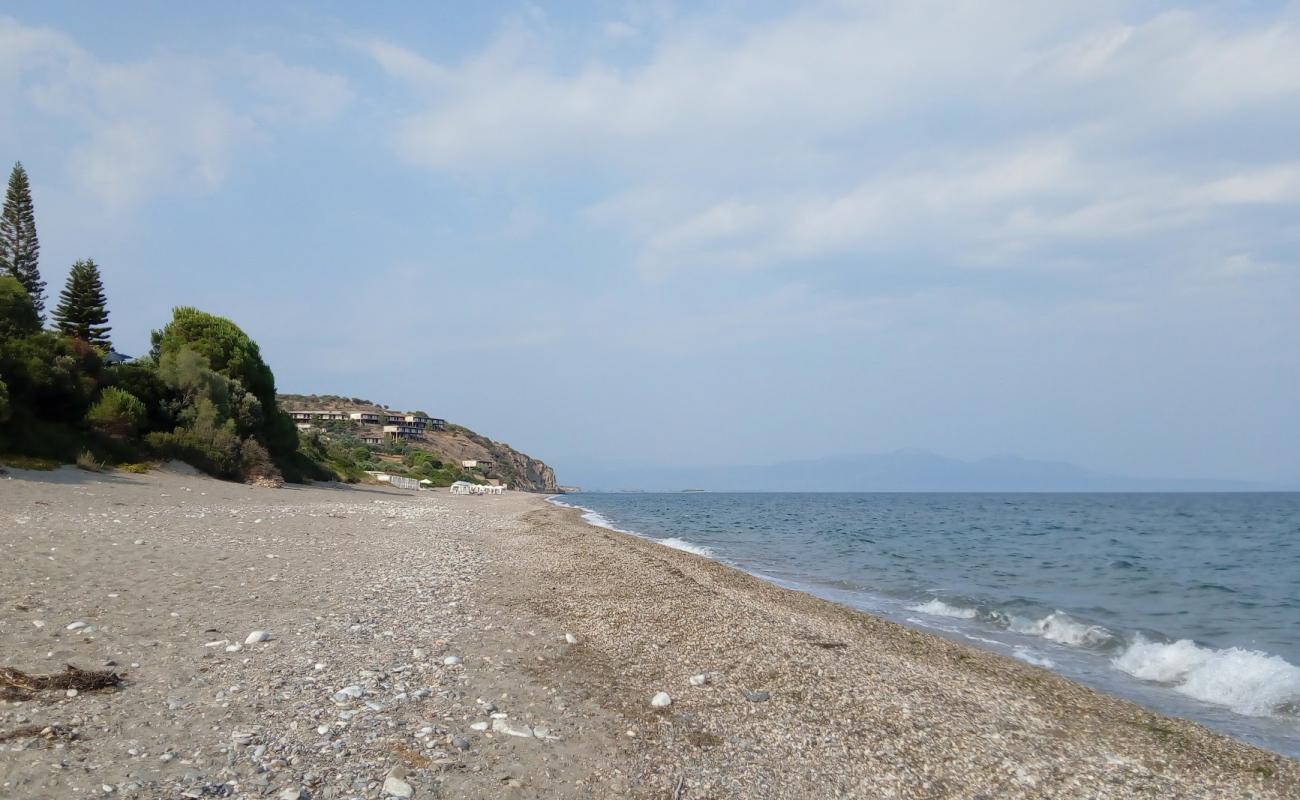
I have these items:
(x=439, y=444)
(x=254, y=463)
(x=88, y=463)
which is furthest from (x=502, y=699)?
(x=439, y=444)

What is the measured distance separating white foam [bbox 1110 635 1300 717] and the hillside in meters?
82.8

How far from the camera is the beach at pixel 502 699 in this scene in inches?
204

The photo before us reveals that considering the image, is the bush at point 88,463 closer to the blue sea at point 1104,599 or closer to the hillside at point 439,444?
the blue sea at point 1104,599

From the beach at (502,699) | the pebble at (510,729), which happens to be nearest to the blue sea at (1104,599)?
the beach at (502,699)

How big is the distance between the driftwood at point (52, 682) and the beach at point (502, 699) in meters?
0.12

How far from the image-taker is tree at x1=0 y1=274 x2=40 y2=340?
26312 mm

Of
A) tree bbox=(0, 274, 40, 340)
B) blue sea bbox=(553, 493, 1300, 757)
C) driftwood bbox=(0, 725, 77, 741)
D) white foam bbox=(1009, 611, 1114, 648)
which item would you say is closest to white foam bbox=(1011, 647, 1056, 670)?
blue sea bbox=(553, 493, 1300, 757)

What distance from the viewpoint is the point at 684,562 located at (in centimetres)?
2033

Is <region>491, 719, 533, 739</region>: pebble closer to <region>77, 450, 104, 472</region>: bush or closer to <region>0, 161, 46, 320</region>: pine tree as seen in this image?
<region>77, 450, 104, 472</region>: bush

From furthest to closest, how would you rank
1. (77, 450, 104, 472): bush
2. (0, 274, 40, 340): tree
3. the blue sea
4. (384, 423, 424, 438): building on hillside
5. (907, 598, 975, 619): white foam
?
(384, 423, 424, 438): building on hillside, (0, 274, 40, 340): tree, (77, 450, 104, 472): bush, (907, 598, 975, 619): white foam, the blue sea

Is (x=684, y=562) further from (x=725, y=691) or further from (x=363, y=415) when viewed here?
(x=363, y=415)

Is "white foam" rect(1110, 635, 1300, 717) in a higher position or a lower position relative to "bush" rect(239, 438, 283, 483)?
lower

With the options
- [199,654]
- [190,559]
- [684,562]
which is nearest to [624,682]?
[199,654]

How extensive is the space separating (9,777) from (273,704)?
1841 millimetres
